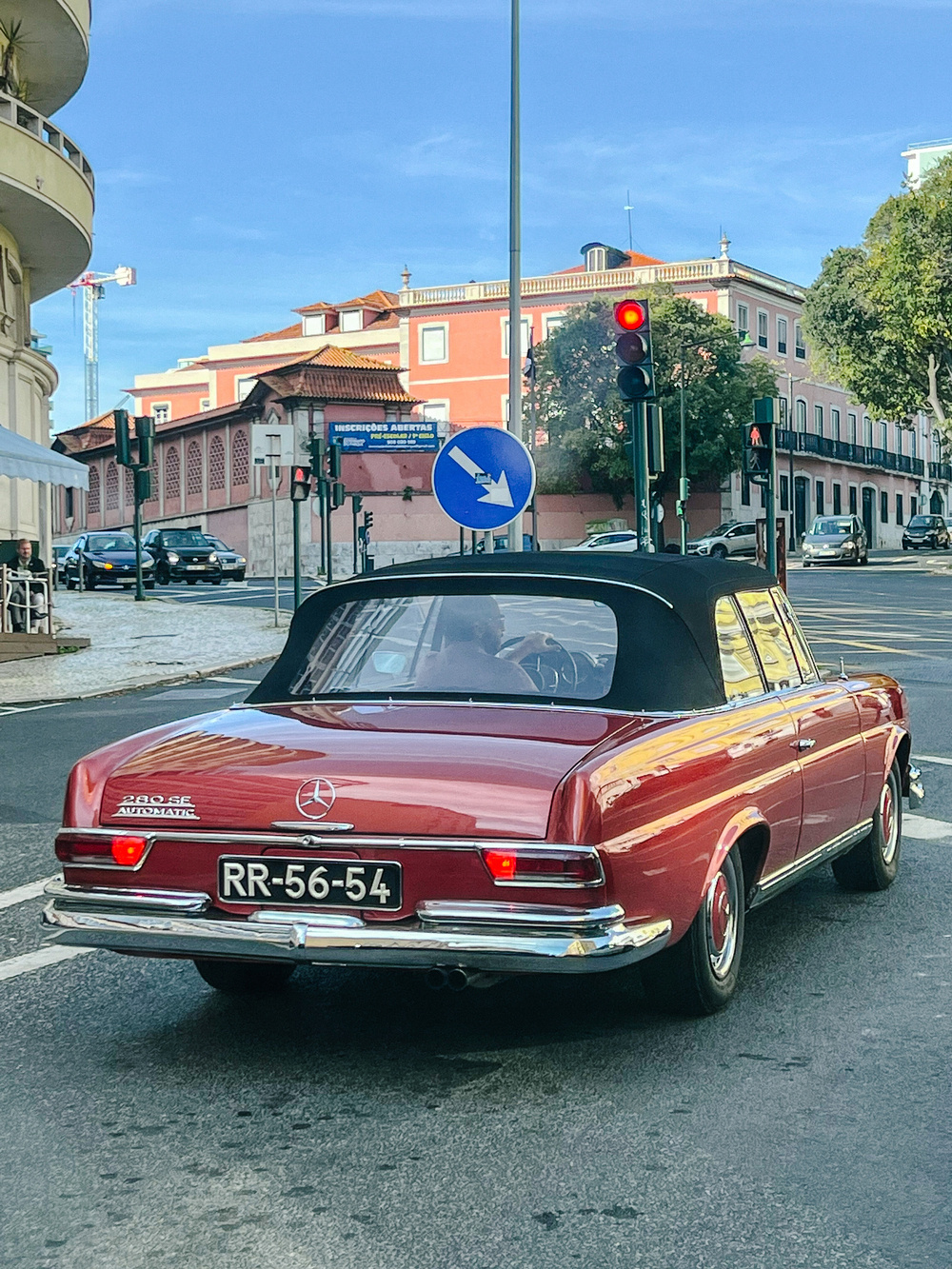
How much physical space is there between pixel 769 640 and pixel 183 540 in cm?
4695

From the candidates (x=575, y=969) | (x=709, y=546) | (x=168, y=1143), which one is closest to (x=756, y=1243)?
(x=575, y=969)

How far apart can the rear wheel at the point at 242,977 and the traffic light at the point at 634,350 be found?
7.77m

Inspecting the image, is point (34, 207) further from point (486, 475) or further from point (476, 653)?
point (476, 653)

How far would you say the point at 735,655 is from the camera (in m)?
5.73

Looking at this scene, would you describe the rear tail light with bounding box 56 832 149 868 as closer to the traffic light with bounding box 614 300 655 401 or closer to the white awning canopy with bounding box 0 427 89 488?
the traffic light with bounding box 614 300 655 401

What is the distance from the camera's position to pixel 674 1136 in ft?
13.3

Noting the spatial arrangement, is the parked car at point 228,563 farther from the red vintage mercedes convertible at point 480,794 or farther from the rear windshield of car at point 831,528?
the red vintage mercedes convertible at point 480,794

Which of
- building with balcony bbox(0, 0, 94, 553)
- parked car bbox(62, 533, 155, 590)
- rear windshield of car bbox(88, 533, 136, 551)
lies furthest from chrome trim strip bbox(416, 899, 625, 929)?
rear windshield of car bbox(88, 533, 136, 551)

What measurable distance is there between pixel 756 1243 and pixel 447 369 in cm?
8319

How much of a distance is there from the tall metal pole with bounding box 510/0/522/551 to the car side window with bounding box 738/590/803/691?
12.9 meters

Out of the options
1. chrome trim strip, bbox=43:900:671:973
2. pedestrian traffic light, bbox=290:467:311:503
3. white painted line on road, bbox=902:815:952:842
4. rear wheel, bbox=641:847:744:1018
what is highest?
pedestrian traffic light, bbox=290:467:311:503

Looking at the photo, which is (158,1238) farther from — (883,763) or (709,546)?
(709,546)

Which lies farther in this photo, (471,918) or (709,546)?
(709,546)

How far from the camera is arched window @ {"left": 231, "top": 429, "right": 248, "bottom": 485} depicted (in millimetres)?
77250
